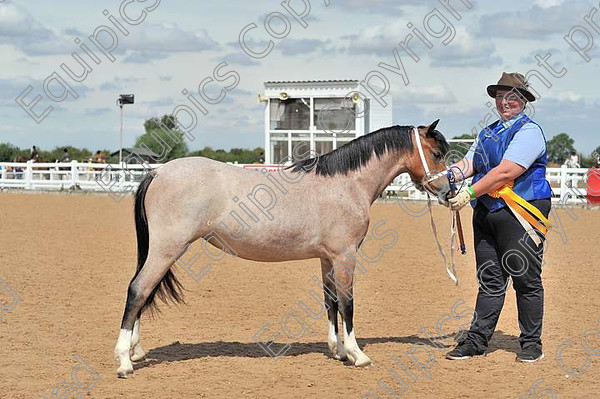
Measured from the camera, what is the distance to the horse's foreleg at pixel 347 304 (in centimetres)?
561

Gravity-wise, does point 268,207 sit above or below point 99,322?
above

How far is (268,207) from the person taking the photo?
18.0 ft

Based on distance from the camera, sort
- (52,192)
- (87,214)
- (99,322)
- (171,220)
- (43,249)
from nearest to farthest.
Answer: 1. (171,220)
2. (99,322)
3. (43,249)
4. (87,214)
5. (52,192)

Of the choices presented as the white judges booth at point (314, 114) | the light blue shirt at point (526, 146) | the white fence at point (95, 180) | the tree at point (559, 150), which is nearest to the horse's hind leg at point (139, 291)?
the light blue shirt at point (526, 146)

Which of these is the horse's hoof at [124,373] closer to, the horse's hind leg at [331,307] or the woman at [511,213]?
the horse's hind leg at [331,307]

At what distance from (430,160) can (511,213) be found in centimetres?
84

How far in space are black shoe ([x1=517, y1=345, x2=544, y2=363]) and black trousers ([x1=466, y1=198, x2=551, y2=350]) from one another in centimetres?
4

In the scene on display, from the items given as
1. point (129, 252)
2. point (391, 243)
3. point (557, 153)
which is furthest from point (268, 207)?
point (557, 153)

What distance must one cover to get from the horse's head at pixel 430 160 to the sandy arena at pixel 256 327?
156 cm

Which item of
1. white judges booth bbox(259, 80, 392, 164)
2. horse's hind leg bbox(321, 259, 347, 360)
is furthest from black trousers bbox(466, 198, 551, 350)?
white judges booth bbox(259, 80, 392, 164)

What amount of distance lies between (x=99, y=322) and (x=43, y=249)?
17.3 ft

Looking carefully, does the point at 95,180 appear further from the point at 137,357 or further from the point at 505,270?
the point at 505,270

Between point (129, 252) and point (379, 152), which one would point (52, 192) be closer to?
point (129, 252)

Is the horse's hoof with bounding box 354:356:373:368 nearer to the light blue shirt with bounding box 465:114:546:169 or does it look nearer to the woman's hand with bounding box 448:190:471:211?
the woman's hand with bounding box 448:190:471:211
